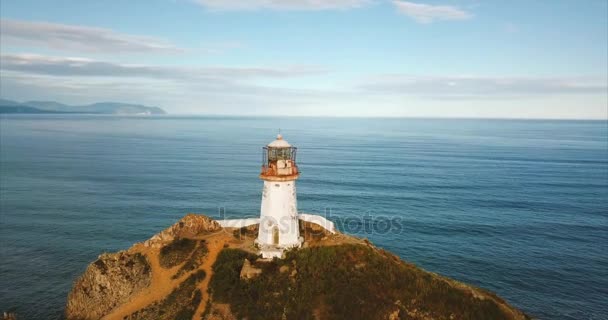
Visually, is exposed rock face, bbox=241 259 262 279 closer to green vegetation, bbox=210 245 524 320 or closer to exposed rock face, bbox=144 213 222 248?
green vegetation, bbox=210 245 524 320

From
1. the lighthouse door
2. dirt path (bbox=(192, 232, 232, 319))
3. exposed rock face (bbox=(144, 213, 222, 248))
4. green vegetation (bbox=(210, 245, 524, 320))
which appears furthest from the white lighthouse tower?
exposed rock face (bbox=(144, 213, 222, 248))

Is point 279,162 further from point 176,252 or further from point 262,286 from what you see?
point 176,252

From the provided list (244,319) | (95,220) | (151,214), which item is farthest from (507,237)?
(95,220)

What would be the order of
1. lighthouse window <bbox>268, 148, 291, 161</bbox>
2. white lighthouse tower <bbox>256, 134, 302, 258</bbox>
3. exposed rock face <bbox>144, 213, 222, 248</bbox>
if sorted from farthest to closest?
1. exposed rock face <bbox>144, 213, 222, 248</bbox>
2. lighthouse window <bbox>268, 148, 291, 161</bbox>
3. white lighthouse tower <bbox>256, 134, 302, 258</bbox>

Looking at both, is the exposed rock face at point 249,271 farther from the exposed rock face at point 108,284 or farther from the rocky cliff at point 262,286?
the exposed rock face at point 108,284

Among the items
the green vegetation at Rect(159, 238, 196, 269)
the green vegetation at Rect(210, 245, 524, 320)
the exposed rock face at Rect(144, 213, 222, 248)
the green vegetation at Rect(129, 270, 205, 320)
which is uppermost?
the exposed rock face at Rect(144, 213, 222, 248)

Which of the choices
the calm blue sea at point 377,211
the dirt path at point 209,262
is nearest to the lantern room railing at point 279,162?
the dirt path at point 209,262
